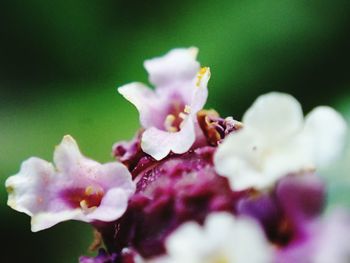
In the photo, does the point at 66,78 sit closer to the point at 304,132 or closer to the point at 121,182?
the point at 121,182

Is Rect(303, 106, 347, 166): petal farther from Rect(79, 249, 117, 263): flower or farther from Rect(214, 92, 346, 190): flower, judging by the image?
Rect(79, 249, 117, 263): flower

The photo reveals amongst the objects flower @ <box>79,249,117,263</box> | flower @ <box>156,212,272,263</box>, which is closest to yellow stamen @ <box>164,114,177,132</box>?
flower @ <box>79,249,117,263</box>

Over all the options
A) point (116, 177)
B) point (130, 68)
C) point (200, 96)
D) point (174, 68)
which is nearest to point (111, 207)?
point (116, 177)

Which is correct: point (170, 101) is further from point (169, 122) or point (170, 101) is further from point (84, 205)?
point (84, 205)

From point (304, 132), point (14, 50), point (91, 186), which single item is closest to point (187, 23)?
point (14, 50)

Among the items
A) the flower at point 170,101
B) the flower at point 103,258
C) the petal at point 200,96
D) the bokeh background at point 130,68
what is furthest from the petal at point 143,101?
the bokeh background at point 130,68
